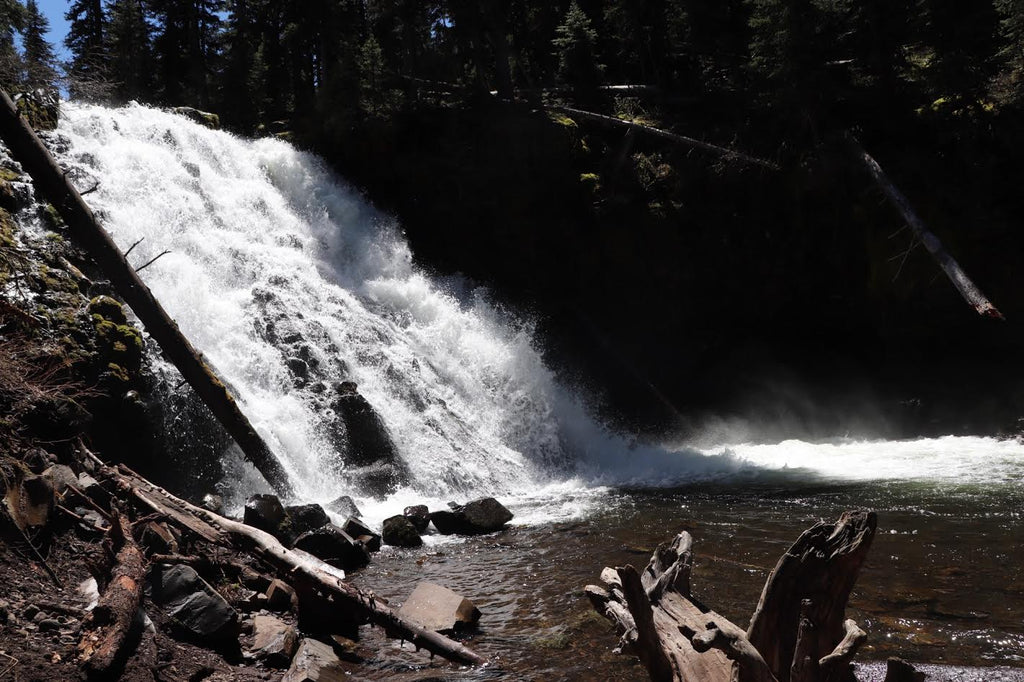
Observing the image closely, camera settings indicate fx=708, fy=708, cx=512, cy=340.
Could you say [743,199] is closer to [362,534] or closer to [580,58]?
[580,58]

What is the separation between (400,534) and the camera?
10547 millimetres

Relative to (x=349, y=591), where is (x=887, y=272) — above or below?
above

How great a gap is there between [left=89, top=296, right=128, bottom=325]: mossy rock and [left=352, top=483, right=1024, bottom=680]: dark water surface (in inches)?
246

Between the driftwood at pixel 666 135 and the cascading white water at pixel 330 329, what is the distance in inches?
281

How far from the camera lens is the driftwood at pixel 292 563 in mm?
6453

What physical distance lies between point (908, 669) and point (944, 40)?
773 inches

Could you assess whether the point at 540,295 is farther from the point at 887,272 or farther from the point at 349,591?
the point at 349,591

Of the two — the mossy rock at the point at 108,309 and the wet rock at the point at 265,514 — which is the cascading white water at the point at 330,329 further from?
the wet rock at the point at 265,514

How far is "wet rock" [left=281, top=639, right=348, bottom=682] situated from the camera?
5.62m

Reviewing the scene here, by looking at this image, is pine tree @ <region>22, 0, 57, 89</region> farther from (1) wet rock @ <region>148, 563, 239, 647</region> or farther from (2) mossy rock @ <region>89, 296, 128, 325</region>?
(1) wet rock @ <region>148, 563, 239, 647</region>

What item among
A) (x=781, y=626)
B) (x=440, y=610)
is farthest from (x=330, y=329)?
(x=781, y=626)

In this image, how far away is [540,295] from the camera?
21750mm

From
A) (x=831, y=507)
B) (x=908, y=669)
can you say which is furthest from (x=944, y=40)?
(x=908, y=669)

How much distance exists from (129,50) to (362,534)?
1331 inches
